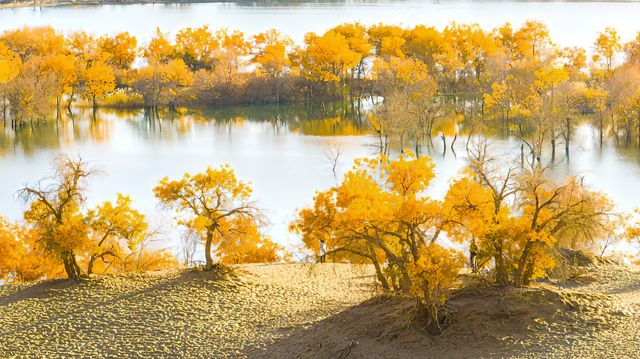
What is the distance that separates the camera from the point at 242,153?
60125mm

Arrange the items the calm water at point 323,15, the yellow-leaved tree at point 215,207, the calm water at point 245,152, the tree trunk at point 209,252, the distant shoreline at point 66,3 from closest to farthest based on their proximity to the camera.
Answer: the tree trunk at point 209,252 → the yellow-leaved tree at point 215,207 → the calm water at point 245,152 → the calm water at point 323,15 → the distant shoreline at point 66,3

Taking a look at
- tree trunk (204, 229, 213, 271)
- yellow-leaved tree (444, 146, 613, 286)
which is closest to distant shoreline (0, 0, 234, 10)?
tree trunk (204, 229, 213, 271)

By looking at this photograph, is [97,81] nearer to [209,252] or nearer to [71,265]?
[71,265]

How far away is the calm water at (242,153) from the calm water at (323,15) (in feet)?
112

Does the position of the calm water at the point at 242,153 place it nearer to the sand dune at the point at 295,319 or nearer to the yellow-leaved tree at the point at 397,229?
the sand dune at the point at 295,319

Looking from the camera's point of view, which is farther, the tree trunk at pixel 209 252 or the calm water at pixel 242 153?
the calm water at pixel 242 153

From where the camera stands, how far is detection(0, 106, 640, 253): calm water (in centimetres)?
4903

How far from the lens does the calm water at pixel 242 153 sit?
49.0m

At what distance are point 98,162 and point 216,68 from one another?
25.7 meters

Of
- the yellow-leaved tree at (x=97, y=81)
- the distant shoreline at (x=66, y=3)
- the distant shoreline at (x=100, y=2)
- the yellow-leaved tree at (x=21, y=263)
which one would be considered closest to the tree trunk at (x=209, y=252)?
the yellow-leaved tree at (x=21, y=263)

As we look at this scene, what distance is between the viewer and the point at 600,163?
180 feet

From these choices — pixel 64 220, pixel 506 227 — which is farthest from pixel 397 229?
pixel 64 220

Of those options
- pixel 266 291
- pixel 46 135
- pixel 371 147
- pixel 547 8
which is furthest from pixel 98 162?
pixel 547 8

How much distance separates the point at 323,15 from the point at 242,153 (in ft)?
284
